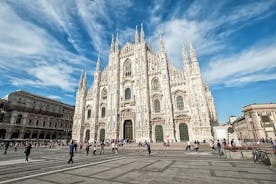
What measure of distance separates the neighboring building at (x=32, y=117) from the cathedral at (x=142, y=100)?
45.7 feet

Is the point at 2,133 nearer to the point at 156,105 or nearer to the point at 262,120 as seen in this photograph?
the point at 156,105

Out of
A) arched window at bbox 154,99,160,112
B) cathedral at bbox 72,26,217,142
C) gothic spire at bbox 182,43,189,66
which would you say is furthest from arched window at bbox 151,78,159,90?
gothic spire at bbox 182,43,189,66

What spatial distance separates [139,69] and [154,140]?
573 inches

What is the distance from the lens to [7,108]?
115ft

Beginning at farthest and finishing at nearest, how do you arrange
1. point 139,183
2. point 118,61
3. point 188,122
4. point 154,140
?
point 118,61, point 154,140, point 188,122, point 139,183

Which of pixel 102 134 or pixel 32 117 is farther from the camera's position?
pixel 32 117

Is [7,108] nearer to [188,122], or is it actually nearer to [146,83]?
[146,83]

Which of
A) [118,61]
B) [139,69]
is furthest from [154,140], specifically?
[118,61]

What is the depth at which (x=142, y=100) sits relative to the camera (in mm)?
28109

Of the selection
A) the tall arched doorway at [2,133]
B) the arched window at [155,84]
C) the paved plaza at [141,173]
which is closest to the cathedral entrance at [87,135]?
the arched window at [155,84]

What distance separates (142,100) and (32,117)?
32132 mm

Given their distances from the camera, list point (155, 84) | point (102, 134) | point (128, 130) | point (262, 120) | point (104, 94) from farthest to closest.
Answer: point (262, 120) < point (104, 94) < point (102, 134) < point (128, 130) < point (155, 84)

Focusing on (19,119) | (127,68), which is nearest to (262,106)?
(127,68)

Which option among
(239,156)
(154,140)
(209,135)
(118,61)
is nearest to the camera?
(239,156)
